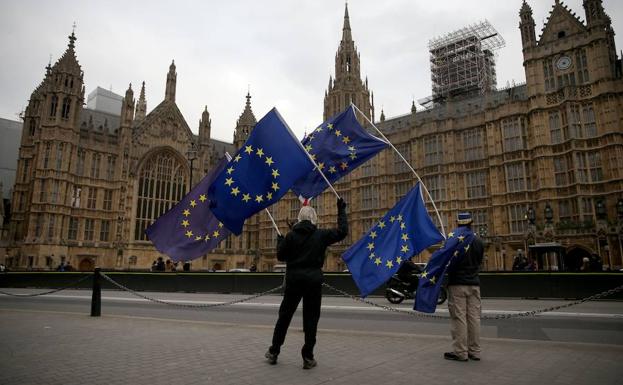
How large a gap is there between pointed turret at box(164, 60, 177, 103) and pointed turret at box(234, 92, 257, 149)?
9988 mm

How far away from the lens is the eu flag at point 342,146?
9242mm

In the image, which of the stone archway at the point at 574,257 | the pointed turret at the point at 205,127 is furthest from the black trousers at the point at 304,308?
the pointed turret at the point at 205,127

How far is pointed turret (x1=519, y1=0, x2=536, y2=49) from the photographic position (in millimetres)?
38281

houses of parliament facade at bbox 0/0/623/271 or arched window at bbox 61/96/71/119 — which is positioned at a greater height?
arched window at bbox 61/96/71/119

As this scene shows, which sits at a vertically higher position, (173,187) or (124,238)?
(173,187)

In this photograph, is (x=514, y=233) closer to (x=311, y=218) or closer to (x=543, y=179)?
(x=543, y=179)

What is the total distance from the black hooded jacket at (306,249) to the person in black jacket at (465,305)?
1869 millimetres

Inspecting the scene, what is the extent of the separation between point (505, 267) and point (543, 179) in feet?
26.3

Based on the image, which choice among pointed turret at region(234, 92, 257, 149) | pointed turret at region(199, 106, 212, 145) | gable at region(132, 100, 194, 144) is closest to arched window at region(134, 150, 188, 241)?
gable at region(132, 100, 194, 144)

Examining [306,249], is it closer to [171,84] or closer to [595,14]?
[595,14]

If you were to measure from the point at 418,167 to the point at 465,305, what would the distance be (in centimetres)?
3773

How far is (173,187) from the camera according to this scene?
53.3m

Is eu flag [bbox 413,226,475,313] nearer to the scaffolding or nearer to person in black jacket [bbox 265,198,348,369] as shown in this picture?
person in black jacket [bbox 265,198,348,369]

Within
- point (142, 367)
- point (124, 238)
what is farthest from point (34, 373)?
point (124, 238)
